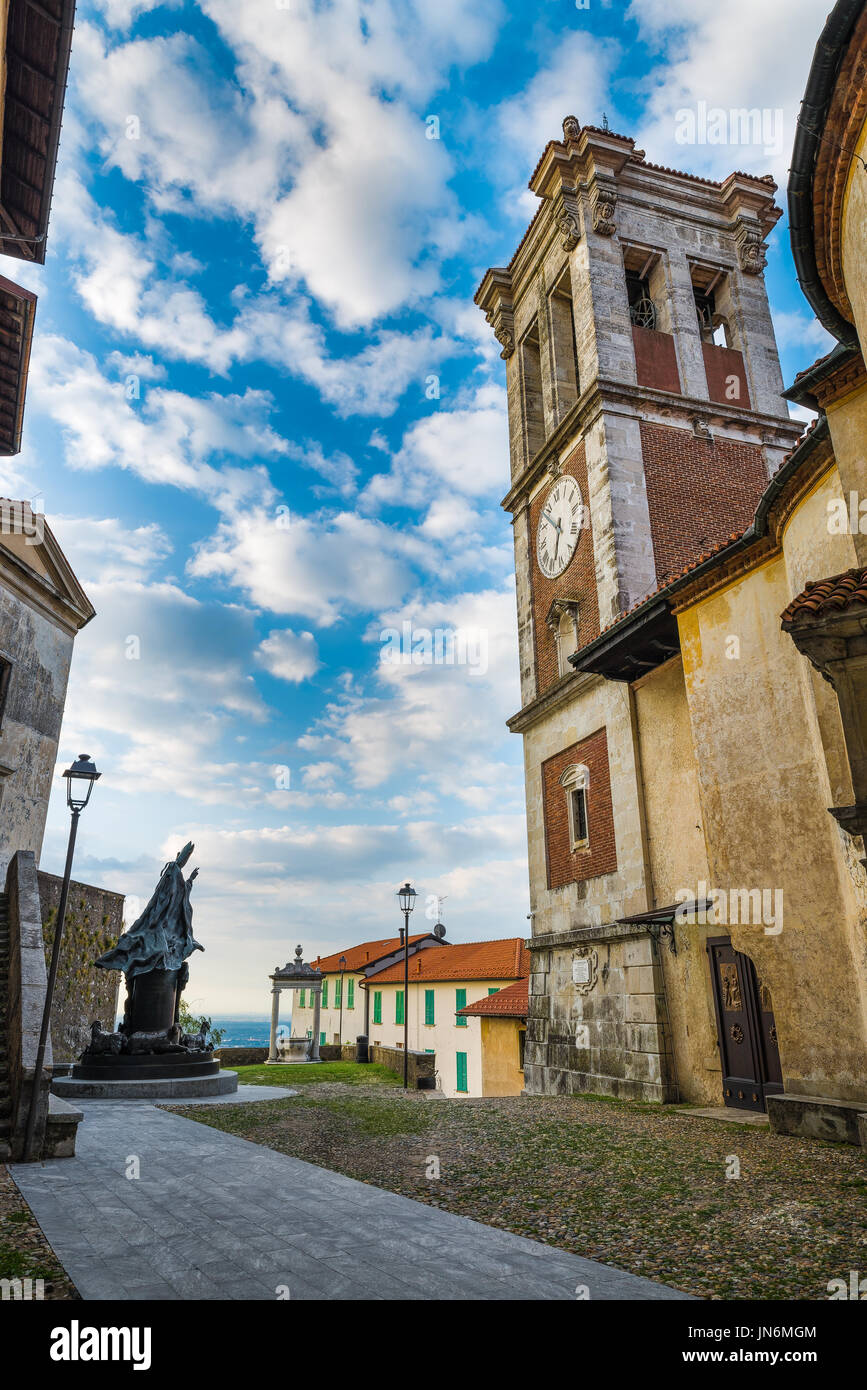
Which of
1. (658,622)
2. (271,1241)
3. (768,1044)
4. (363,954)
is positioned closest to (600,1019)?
(768,1044)

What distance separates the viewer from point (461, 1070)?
3825 centimetres

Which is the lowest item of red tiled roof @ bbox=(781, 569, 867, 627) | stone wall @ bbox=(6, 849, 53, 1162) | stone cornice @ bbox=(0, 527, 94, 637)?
stone wall @ bbox=(6, 849, 53, 1162)

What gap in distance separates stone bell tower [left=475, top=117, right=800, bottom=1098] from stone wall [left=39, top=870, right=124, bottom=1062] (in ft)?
36.0

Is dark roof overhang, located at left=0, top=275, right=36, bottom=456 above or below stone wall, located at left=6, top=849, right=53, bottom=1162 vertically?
above

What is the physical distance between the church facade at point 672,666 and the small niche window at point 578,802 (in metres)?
0.06

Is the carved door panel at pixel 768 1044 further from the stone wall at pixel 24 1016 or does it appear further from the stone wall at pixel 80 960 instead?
the stone wall at pixel 80 960

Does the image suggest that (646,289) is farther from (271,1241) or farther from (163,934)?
(271,1241)

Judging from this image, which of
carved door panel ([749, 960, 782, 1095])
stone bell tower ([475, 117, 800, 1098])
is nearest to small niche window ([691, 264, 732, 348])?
stone bell tower ([475, 117, 800, 1098])

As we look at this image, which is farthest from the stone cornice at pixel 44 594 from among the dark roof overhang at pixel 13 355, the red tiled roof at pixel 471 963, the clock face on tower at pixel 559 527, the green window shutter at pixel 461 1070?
the green window shutter at pixel 461 1070

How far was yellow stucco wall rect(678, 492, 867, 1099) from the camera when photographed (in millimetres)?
8461

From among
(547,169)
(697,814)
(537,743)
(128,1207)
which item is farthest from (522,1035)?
(547,169)

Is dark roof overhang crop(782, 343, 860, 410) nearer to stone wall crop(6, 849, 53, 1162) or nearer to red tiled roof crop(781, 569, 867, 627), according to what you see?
red tiled roof crop(781, 569, 867, 627)
